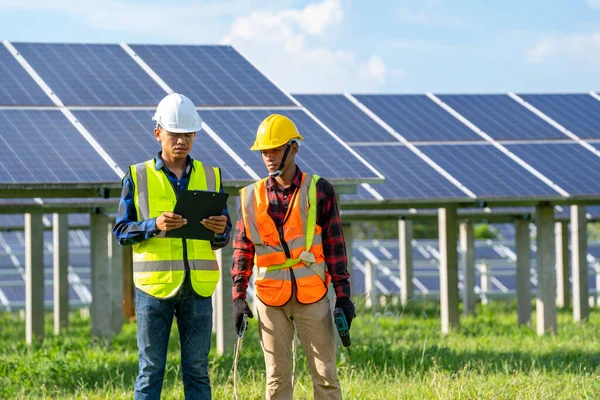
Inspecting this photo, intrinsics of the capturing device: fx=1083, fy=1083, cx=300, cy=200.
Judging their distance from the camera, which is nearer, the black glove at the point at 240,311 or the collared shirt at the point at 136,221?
the collared shirt at the point at 136,221

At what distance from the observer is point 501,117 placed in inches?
732

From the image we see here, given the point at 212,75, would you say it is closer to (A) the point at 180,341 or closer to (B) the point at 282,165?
(B) the point at 282,165

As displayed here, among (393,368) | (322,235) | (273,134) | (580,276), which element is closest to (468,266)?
(580,276)

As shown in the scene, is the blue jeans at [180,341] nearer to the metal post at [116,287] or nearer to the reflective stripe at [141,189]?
the reflective stripe at [141,189]

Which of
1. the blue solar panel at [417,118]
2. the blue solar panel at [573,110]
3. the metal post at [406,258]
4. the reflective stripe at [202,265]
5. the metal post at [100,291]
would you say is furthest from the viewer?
the metal post at [406,258]

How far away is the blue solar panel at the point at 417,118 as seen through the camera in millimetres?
17438

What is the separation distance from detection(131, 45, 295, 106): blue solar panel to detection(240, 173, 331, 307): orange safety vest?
601 centimetres

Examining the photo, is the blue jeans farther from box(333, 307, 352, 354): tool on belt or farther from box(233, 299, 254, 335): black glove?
box(333, 307, 352, 354): tool on belt

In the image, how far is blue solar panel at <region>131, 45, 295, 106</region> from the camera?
43.2 feet

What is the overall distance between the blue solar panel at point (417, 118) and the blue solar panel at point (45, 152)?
6.88 meters

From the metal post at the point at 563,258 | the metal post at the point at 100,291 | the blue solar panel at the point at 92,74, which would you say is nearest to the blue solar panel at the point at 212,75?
the blue solar panel at the point at 92,74

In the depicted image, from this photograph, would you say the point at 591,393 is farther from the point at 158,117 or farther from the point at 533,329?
the point at 533,329

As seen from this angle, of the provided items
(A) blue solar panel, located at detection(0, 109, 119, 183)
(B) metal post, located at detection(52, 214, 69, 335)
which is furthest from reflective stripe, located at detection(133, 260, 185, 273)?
(B) metal post, located at detection(52, 214, 69, 335)

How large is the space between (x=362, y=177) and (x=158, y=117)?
433cm
